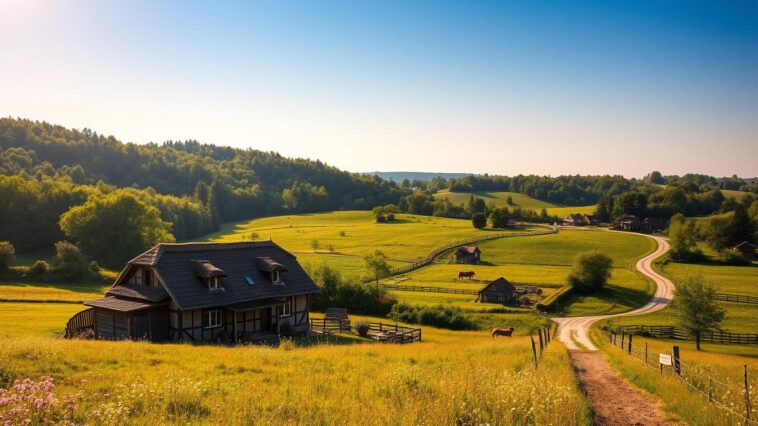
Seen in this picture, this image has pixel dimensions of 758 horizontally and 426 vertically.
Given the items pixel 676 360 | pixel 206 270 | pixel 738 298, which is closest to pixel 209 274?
pixel 206 270

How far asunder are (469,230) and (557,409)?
118 m

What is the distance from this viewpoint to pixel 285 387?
1432cm

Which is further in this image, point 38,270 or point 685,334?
point 38,270

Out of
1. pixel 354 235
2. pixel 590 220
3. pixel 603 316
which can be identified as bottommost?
pixel 603 316

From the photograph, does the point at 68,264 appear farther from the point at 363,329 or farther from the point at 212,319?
the point at 363,329

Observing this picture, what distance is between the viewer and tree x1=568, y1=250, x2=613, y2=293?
72.4 meters

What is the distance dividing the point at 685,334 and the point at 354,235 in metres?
81.9

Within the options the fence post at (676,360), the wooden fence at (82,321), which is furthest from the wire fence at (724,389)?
the wooden fence at (82,321)

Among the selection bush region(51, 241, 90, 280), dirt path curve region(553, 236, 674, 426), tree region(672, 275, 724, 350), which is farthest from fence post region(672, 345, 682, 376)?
bush region(51, 241, 90, 280)

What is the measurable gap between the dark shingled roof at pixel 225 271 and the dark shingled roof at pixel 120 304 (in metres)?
1.89

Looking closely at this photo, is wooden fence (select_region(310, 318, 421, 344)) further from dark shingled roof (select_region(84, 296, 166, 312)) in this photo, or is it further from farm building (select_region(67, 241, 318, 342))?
dark shingled roof (select_region(84, 296, 166, 312))

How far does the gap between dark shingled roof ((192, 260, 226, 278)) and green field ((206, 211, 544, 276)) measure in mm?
46128

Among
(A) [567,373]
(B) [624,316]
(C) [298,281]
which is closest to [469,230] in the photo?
(B) [624,316]

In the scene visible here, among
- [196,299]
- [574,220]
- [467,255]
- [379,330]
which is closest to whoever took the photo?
[196,299]
